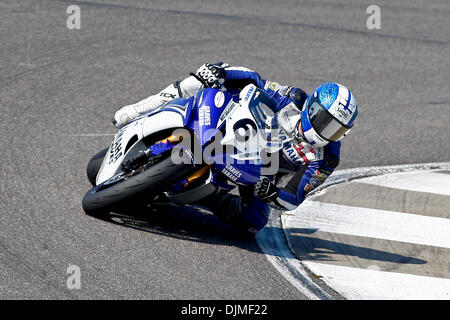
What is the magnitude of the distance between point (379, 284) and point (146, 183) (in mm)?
2255

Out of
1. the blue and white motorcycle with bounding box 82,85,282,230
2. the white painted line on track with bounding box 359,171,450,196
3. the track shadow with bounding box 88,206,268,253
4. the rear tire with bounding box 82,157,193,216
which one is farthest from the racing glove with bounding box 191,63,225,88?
the white painted line on track with bounding box 359,171,450,196

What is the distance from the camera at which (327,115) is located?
685 cm

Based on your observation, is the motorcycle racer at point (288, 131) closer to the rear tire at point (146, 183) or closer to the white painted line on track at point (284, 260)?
the white painted line on track at point (284, 260)

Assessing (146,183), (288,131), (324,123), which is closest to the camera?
(146,183)

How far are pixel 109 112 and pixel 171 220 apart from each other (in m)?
2.97

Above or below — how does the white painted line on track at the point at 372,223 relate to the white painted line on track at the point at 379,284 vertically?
above

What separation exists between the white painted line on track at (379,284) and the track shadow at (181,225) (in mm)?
739

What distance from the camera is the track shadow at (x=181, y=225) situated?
281 inches

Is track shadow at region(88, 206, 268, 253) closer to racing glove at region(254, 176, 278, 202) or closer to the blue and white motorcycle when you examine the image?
the blue and white motorcycle

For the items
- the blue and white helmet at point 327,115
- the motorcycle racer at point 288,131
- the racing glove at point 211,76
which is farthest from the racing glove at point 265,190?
the racing glove at point 211,76

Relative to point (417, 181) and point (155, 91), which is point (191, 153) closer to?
point (417, 181)

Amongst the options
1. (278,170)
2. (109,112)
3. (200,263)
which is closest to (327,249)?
(278,170)

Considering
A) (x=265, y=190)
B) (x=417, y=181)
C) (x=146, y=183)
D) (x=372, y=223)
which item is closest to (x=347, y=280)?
(x=265, y=190)

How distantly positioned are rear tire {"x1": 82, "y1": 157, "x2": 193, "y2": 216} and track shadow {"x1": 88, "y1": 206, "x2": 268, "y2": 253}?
0.37m
